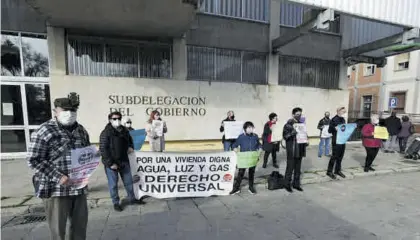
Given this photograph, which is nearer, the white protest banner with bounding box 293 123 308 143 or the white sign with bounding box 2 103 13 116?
the white protest banner with bounding box 293 123 308 143

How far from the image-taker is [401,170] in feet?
24.5

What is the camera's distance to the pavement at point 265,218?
349cm

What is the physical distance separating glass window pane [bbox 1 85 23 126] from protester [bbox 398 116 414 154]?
49.9 feet

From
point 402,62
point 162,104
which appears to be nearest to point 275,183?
point 162,104

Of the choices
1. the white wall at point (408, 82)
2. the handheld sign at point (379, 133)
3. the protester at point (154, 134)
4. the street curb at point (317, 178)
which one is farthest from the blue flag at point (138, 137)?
the white wall at point (408, 82)

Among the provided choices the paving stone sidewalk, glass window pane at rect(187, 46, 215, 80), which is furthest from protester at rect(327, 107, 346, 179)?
glass window pane at rect(187, 46, 215, 80)

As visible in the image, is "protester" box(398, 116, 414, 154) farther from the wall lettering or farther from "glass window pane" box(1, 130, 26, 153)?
"glass window pane" box(1, 130, 26, 153)

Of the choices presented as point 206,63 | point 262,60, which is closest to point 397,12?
point 262,60

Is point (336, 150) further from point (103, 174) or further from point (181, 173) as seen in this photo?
point (103, 174)

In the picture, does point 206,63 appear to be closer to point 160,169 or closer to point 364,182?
point 160,169

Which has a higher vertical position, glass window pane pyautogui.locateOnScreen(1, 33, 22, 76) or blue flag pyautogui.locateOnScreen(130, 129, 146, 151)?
glass window pane pyautogui.locateOnScreen(1, 33, 22, 76)

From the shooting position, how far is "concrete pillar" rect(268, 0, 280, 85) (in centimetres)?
1075

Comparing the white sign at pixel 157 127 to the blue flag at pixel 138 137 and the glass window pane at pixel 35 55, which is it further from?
the glass window pane at pixel 35 55

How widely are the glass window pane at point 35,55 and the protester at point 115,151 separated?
6.14m
